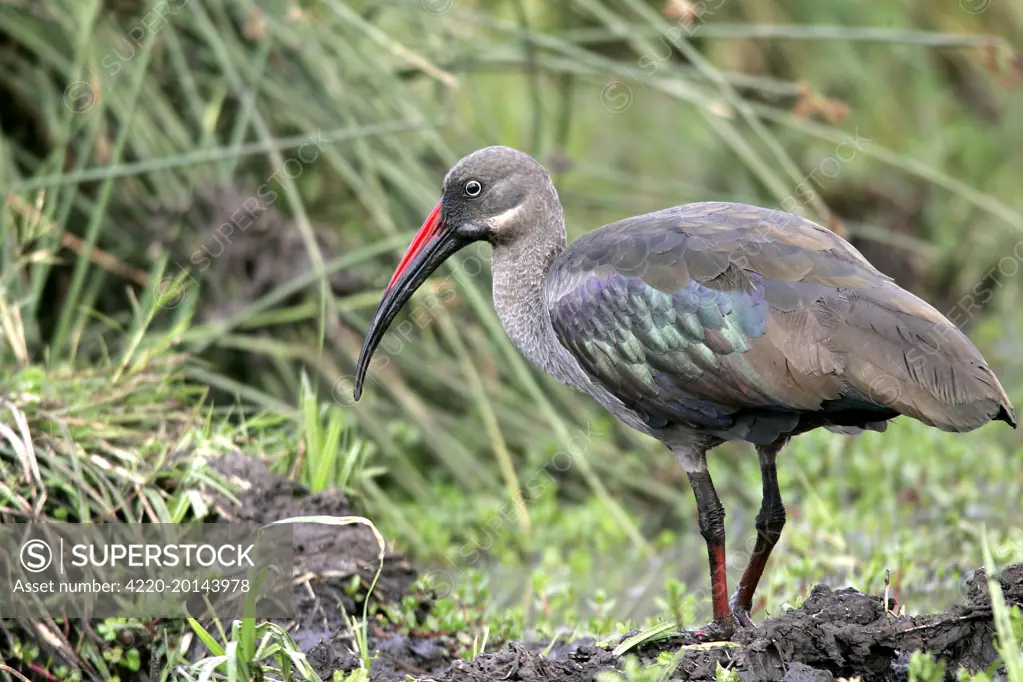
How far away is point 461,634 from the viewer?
14.4 feet

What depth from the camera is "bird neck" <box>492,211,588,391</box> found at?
4.51 m

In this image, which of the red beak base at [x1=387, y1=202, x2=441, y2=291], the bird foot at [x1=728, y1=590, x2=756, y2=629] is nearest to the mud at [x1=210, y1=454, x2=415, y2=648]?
the red beak base at [x1=387, y1=202, x2=441, y2=291]

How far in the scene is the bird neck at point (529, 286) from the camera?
14.8 ft

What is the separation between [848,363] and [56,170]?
370 cm

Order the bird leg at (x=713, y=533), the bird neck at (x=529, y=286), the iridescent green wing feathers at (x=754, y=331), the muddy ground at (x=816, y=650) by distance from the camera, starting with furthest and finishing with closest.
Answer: the bird neck at (x=529, y=286), the bird leg at (x=713, y=533), the iridescent green wing feathers at (x=754, y=331), the muddy ground at (x=816, y=650)

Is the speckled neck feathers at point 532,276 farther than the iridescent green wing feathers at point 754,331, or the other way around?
the speckled neck feathers at point 532,276

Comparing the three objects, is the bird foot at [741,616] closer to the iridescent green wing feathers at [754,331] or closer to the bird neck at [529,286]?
the iridescent green wing feathers at [754,331]

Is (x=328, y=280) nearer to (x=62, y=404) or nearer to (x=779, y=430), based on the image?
(x=62, y=404)

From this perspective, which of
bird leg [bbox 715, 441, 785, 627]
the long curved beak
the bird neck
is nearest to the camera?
bird leg [bbox 715, 441, 785, 627]

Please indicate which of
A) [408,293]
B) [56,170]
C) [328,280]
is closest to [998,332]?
[328,280]

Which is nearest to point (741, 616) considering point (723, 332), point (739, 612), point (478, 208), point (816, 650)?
point (739, 612)

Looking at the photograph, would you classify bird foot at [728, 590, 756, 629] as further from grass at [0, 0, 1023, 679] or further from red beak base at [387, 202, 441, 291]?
red beak base at [387, 202, 441, 291]

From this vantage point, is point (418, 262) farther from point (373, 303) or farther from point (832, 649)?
point (832, 649)

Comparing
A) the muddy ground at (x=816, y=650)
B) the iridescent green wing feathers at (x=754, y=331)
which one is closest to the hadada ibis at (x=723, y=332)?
the iridescent green wing feathers at (x=754, y=331)
